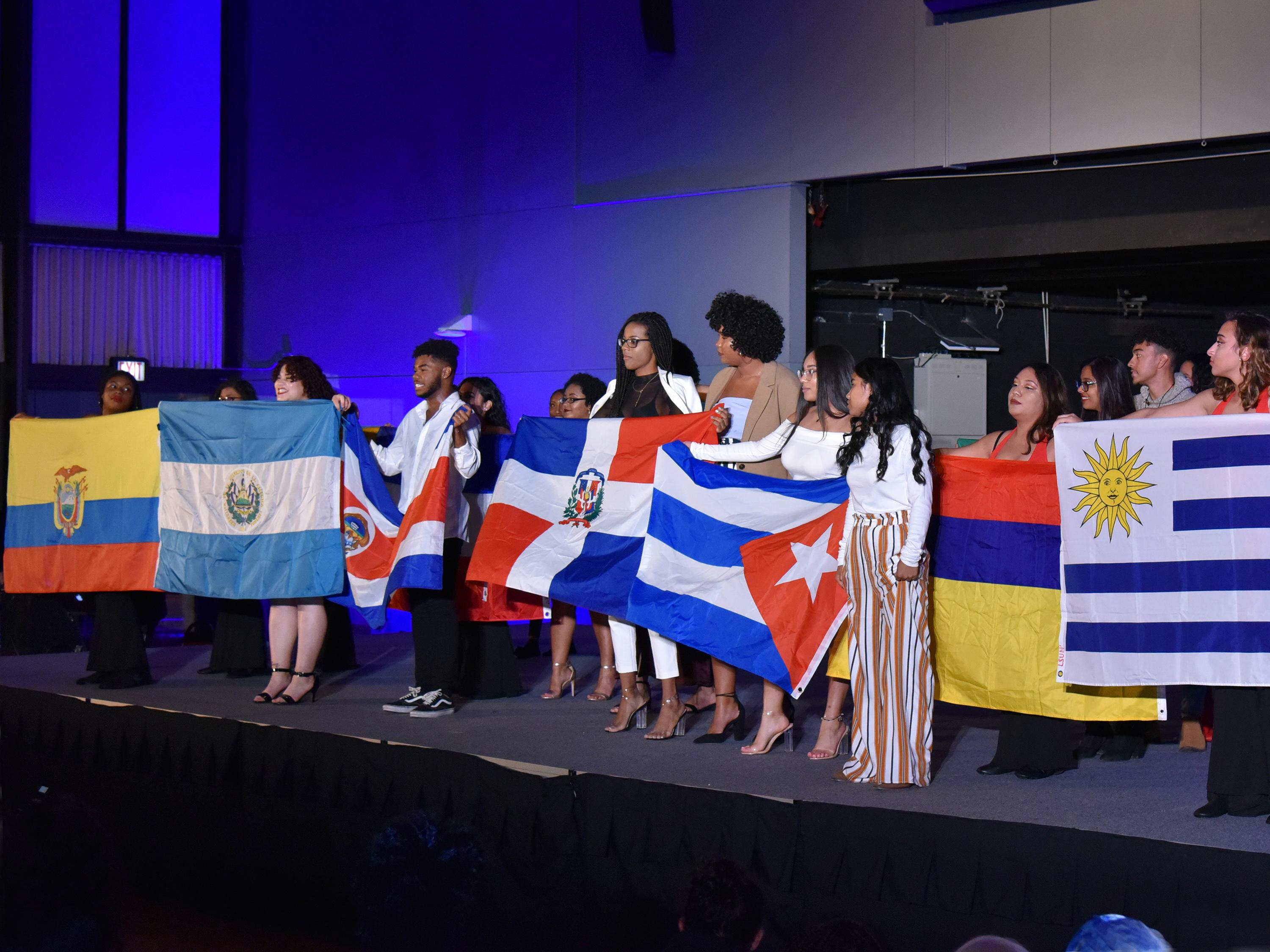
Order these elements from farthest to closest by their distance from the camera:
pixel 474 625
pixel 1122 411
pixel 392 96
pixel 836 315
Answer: pixel 392 96
pixel 836 315
pixel 474 625
pixel 1122 411

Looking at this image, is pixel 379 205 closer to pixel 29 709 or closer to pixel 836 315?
pixel 836 315

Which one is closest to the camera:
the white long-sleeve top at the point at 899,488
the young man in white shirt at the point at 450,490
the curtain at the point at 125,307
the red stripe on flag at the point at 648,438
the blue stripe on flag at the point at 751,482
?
the white long-sleeve top at the point at 899,488

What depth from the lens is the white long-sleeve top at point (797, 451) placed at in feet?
13.7

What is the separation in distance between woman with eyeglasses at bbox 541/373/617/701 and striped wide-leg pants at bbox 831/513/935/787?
1616 mm

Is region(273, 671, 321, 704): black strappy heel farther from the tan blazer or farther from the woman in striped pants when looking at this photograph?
the woman in striped pants

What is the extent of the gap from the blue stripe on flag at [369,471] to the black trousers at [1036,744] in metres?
2.69

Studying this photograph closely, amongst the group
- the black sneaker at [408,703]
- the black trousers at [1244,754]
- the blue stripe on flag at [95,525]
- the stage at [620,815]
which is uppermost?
the blue stripe on flag at [95,525]

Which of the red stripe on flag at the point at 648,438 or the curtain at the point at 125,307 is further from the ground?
the curtain at the point at 125,307

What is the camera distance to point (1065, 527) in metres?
3.87

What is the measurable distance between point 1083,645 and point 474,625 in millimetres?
2720

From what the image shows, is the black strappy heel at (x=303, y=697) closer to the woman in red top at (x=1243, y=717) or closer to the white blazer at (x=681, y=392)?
the white blazer at (x=681, y=392)

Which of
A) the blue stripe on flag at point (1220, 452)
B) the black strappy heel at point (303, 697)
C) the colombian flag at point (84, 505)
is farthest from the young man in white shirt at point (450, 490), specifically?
the blue stripe on flag at point (1220, 452)

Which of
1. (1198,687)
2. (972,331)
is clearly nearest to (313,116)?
(972,331)

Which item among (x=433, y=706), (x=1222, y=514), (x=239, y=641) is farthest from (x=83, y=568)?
(x=1222, y=514)
